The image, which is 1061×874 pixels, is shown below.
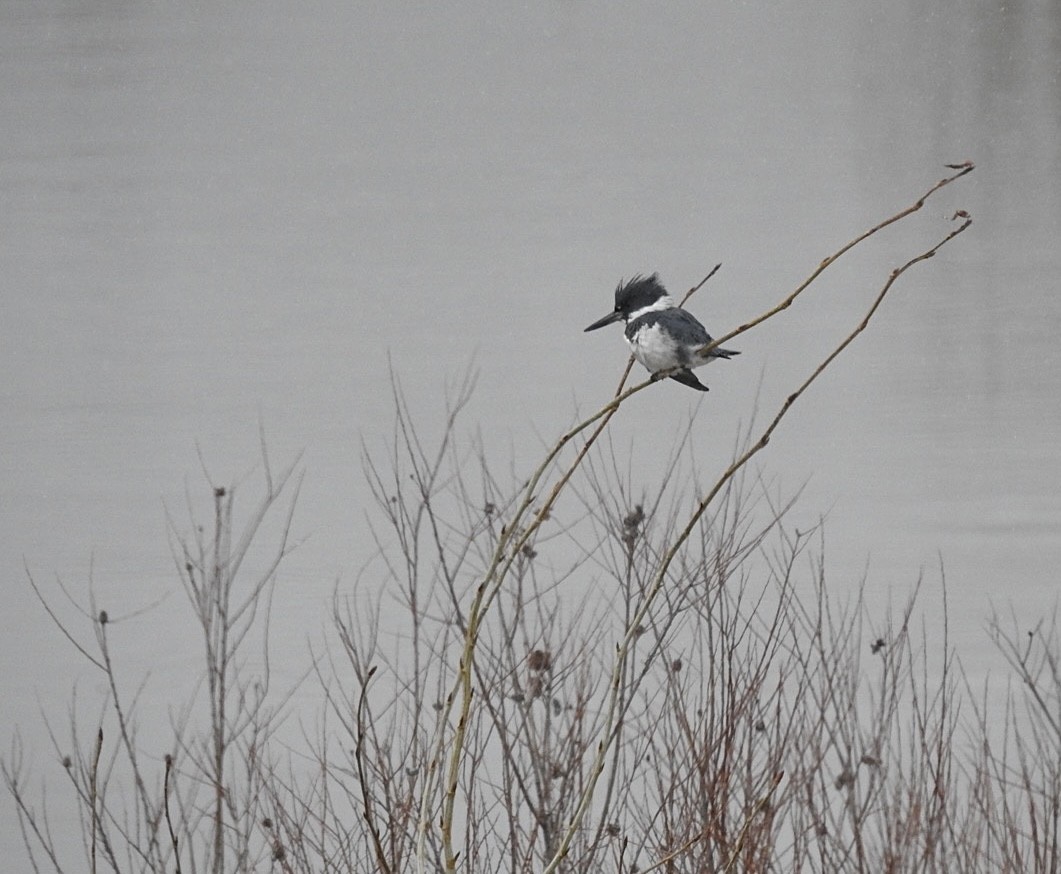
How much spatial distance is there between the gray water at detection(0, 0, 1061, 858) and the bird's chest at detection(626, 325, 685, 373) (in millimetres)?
2582

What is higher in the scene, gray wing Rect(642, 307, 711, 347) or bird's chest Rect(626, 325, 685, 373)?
gray wing Rect(642, 307, 711, 347)

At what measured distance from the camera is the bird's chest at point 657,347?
3409mm

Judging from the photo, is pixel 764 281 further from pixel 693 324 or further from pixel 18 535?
pixel 693 324

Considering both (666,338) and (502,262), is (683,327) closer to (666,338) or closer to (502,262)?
(666,338)

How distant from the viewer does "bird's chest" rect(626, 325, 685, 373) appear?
3.41m

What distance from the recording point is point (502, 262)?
96.0 ft

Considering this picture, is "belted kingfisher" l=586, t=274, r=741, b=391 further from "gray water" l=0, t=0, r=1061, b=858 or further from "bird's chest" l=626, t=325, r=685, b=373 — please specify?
"gray water" l=0, t=0, r=1061, b=858

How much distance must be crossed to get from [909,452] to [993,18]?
3354 centimetres

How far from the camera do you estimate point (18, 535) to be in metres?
17.4

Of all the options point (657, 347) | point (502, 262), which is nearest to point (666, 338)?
point (657, 347)

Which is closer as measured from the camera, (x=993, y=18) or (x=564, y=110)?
(x=564, y=110)

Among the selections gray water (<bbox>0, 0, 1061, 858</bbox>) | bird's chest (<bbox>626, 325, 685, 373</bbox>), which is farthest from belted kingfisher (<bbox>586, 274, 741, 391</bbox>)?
gray water (<bbox>0, 0, 1061, 858</bbox>)

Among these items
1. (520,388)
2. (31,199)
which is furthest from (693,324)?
(31,199)

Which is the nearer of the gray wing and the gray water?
the gray wing
